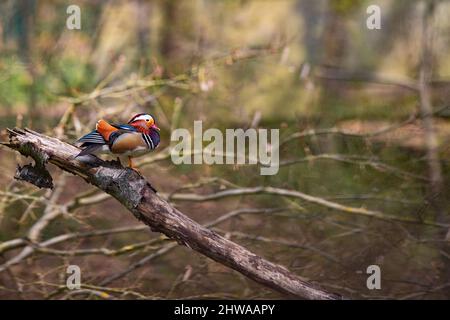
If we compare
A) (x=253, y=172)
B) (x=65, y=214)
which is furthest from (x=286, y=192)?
(x=65, y=214)

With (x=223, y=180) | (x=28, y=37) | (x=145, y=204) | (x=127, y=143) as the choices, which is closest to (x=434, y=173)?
(x=223, y=180)

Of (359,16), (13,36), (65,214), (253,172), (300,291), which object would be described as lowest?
(300,291)

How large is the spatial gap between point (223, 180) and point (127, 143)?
177 cm

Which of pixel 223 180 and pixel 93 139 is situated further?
pixel 223 180

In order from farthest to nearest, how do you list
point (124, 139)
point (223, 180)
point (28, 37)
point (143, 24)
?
point (143, 24)
point (28, 37)
point (223, 180)
point (124, 139)

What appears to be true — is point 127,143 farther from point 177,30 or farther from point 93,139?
point 177,30

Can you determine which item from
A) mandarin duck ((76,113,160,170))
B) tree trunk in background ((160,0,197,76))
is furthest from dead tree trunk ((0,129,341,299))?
tree trunk in background ((160,0,197,76))

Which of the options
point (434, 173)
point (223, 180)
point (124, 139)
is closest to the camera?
point (124, 139)

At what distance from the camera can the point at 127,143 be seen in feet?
7.02

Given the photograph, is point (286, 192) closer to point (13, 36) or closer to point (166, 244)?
point (166, 244)

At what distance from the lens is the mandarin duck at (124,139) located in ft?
7.06

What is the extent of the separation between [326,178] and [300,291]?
1.82 m

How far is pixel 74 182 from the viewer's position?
4.30m

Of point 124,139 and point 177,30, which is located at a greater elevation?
point 177,30
